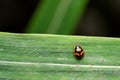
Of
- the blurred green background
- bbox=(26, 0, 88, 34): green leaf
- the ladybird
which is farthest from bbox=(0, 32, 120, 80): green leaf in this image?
the blurred green background

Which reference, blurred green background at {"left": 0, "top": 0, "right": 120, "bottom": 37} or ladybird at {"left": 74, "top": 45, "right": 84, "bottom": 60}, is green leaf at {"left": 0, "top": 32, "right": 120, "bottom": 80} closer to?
ladybird at {"left": 74, "top": 45, "right": 84, "bottom": 60}

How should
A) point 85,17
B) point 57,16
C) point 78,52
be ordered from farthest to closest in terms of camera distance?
point 85,17 → point 57,16 → point 78,52

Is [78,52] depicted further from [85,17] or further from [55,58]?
[85,17]

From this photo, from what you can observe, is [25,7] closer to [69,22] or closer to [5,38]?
[69,22]

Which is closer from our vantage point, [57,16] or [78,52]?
[78,52]

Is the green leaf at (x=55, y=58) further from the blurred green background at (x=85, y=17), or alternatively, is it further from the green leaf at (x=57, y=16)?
the blurred green background at (x=85, y=17)

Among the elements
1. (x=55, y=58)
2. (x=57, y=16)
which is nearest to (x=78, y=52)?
(x=55, y=58)
